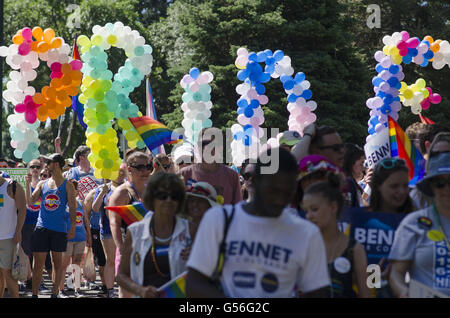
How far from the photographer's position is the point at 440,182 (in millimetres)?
3908

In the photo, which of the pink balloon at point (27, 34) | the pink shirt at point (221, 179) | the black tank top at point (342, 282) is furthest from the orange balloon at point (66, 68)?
the black tank top at point (342, 282)

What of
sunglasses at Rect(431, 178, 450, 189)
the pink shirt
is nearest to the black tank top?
sunglasses at Rect(431, 178, 450, 189)

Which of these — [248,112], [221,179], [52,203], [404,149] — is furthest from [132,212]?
[248,112]

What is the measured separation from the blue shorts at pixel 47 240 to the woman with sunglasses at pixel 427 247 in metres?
6.07

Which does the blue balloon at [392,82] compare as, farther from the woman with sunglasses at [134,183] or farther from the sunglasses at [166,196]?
the sunglasses at [166,196]

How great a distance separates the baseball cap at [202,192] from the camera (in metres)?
4.86

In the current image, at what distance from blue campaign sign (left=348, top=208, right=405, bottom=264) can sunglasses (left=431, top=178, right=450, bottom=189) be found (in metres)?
0.42

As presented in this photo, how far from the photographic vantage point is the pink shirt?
6.23 meters

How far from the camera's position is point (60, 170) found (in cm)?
908

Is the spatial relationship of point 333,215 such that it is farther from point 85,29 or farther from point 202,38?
point 85,29

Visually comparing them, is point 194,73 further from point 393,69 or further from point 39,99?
point 393,69

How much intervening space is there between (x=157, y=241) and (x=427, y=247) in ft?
5.17

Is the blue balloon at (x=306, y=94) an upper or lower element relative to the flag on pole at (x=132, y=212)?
upper
